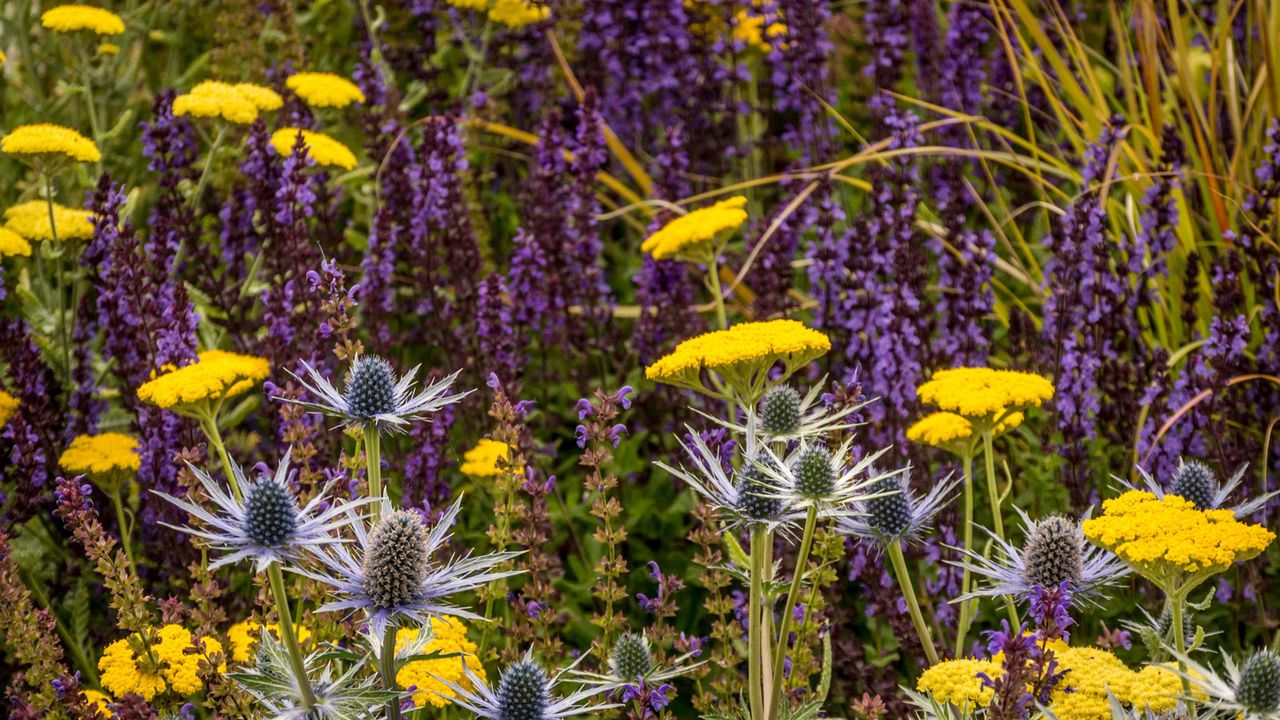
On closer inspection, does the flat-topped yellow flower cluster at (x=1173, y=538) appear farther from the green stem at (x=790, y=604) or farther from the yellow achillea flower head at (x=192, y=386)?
the yellow achillea flower head at (x=192, y=386)

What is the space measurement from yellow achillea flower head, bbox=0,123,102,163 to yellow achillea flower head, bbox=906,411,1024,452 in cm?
263

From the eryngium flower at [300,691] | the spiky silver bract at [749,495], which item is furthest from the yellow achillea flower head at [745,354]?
the eryngium flower at [300,691]

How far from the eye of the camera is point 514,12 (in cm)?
577

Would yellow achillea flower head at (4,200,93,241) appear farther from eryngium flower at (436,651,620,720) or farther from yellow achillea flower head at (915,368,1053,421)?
yellow achillea flower head at (915,368,1053,421)

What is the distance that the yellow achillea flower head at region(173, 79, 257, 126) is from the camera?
419 centimetres

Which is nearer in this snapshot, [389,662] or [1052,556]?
[389,662]

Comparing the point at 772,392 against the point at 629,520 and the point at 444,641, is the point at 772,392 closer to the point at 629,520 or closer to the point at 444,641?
the point at 444,641

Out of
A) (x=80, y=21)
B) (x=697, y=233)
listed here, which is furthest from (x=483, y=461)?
(x=80, y=21)

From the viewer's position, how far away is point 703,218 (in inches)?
155

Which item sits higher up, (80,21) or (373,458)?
(80,21)

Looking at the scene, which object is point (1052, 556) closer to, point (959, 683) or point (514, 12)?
point (959, 683)

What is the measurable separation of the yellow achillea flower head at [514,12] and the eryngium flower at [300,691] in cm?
403

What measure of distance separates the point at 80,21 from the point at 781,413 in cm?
332

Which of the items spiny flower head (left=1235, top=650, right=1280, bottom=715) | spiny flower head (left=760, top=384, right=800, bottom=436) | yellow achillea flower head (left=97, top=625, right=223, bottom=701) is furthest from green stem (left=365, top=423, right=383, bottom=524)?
spiny flower head (left=1235, top=650, right=1280, bottom=715)
